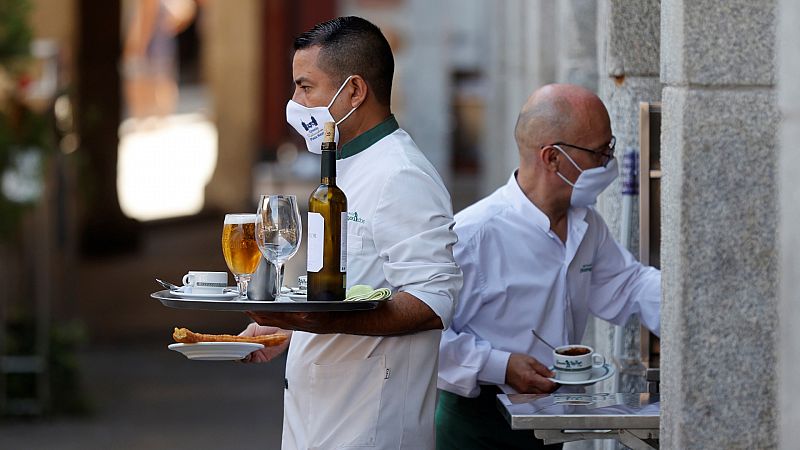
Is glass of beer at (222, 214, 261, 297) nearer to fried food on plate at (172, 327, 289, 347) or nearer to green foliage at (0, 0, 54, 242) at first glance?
fried food on plate at (172, 327, 289, 347)

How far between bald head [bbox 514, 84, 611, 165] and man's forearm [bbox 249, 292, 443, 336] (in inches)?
38.9

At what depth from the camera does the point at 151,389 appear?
10570mm

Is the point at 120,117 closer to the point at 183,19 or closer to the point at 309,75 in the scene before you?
the point at 309,75

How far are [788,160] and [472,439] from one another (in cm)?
213

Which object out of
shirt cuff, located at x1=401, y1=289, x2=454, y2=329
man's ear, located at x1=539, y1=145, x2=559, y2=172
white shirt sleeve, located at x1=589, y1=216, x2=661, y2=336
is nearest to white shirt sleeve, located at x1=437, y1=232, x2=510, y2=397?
man's ear, located at x1=539, y1=145, x2=559, y2=172

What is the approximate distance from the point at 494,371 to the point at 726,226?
1079mm

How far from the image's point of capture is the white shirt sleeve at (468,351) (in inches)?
156

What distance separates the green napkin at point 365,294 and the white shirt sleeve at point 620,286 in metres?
1.26

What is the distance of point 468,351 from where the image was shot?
400 centimetres

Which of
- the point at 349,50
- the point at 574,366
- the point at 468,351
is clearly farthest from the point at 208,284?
the point at 574,366

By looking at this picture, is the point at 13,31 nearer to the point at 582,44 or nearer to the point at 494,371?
the point at 582,44

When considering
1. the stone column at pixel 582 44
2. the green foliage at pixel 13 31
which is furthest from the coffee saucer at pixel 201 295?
the green foliage at pixel 13 31

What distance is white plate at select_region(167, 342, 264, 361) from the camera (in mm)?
3332

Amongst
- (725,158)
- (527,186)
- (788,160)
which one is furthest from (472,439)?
(788,160)
